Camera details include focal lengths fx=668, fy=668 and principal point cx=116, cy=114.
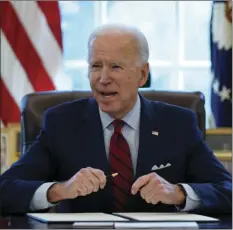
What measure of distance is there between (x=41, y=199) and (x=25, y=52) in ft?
8.40

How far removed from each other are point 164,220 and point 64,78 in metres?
2.92

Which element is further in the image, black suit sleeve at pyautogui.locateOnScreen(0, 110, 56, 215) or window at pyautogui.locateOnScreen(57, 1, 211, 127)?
window at pyautogui.locateOnScreen(57, 1, 211, 127)

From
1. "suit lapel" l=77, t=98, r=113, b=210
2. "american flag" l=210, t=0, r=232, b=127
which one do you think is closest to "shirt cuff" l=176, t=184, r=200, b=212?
"suit lapel" l=77, t=98, r=113, b=210

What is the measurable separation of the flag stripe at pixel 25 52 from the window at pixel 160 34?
25 cm

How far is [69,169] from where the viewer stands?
238cm

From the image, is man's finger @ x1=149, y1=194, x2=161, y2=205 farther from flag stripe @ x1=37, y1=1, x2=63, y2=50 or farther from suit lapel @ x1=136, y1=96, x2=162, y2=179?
flag stripe @ x1=37, y1=1, x2=63, y2=50

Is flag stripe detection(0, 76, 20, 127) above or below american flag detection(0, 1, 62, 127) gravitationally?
below

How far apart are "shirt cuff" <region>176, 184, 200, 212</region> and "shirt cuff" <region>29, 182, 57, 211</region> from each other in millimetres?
434

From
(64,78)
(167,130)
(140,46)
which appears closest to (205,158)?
(167,130)

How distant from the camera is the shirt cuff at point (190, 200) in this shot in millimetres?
2143

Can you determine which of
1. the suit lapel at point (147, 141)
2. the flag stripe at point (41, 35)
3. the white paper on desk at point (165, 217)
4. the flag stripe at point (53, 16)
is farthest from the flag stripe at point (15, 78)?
the white paper on desk at point (165, 217)

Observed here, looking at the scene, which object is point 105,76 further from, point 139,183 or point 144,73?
point 139,183

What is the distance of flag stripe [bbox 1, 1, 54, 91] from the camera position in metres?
4.57

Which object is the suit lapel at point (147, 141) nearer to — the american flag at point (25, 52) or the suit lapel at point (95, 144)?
the suit lapel at point (95, 144)
